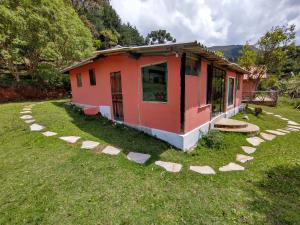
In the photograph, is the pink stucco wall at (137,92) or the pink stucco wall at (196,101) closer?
the pink stucco wall at (137,92)

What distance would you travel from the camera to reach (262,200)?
10.5 feet

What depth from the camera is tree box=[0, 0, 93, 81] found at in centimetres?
1190

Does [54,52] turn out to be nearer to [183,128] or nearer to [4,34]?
[4,34]

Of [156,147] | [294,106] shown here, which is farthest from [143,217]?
[294,106]

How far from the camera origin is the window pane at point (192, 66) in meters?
5.02

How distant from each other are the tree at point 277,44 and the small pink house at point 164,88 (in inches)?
355

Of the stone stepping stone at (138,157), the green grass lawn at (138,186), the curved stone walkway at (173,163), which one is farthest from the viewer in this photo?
the stone stepping stone at (138,157)

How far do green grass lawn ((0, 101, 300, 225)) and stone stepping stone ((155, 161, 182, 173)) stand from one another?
17cm

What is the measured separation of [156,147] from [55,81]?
14.8 m

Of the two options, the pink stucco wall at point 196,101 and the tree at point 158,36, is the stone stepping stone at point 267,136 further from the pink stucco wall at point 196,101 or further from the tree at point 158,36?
the tree at point 158,36

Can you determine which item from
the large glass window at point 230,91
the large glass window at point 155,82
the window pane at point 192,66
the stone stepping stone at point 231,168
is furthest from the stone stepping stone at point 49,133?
the large glass window at point 230,91

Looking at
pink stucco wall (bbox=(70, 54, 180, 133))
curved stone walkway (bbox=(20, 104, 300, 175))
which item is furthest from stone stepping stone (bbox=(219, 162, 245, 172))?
pink stucco wall (bbox=(70, 54, 180, 133))

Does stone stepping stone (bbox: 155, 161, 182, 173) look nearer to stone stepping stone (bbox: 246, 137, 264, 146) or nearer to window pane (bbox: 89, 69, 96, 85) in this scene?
stone stepping stone (bbox: 246, 137, 264, 146)

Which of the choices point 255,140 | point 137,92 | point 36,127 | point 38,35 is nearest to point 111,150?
point 137,92
